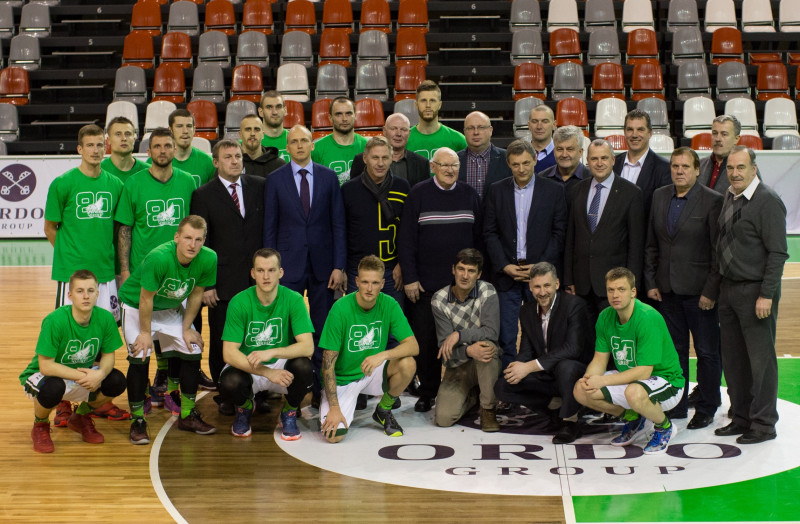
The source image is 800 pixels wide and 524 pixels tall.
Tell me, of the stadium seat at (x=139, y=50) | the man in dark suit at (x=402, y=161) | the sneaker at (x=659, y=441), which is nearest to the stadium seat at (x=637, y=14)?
the stadium seat at (x=139, y=50)

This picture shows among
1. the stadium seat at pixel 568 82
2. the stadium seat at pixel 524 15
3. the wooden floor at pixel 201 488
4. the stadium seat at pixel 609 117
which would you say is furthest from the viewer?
the stadium seat at pixel 524 15

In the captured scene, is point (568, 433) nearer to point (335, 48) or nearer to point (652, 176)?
point (652, 176)

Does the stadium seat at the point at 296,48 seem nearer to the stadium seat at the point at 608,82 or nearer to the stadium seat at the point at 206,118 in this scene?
the stadium seat at the point at 206,118

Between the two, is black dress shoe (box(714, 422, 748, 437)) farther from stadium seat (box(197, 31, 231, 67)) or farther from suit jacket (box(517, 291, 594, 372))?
stadium seat (box(197, 31, 231, 67))

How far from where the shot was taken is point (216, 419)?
5.44m

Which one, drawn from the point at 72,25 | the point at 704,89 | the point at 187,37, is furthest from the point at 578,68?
the point at 72,25

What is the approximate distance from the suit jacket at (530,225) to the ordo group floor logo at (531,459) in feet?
3.24

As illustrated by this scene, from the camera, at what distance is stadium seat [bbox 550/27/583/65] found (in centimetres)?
1289

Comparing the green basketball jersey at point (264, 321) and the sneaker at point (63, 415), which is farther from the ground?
the green basketball jersey at point (264, 321)

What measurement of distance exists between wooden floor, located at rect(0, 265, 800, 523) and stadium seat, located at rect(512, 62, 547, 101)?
8.13 meters

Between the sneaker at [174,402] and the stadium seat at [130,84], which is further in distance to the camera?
the stadium seat at [130,84]

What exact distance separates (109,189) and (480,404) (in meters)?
2.54

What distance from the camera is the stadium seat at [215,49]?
13.1 metres

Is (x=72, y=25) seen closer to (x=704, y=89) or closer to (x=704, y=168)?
(x=704, y=89)
